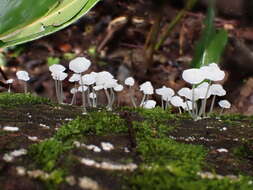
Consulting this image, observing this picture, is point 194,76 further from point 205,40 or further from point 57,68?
point 205,40

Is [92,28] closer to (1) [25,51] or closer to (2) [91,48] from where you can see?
(2) [91,48]

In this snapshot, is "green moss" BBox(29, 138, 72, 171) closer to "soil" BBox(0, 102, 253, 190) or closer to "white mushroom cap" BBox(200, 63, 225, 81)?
"soil" BBox(0, 102, 253, 190)

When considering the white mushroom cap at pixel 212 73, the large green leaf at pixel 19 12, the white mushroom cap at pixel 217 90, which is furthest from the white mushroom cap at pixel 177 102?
the large green leaf at pixel 19 12

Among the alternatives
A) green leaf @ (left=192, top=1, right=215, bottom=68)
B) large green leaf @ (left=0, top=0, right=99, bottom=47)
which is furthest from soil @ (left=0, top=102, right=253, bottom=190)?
green leaf @ (left=192, top=1, right=215, bottom=68)

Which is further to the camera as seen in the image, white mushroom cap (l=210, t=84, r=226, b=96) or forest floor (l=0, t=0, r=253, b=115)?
forest floor (l=0, t=0, r=253, b=115)

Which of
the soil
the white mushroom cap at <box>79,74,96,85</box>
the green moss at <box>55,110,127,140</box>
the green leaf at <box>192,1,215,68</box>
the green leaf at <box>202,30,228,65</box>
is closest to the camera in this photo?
the soil

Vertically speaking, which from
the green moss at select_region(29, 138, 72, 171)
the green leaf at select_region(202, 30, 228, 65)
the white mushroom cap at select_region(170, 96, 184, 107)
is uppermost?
the green leaf at select_region(202, 30, 228, 65)

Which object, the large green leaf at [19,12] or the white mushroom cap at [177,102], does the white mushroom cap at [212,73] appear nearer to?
the white mushroom cap at [177,102]

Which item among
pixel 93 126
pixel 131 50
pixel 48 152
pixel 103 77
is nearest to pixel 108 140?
pixel 93 126
